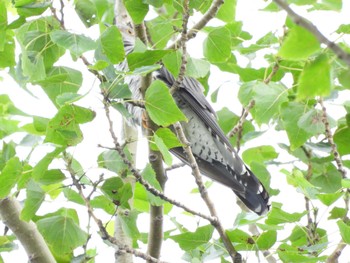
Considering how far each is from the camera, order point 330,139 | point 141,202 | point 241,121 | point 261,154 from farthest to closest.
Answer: point 261,154
point 241,121
point 141,202
point 330,139

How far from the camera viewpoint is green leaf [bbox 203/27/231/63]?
2.42 meters

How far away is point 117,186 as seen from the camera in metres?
2.20

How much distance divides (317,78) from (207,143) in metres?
2.70

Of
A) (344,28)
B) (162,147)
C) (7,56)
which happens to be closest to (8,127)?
(7,56)

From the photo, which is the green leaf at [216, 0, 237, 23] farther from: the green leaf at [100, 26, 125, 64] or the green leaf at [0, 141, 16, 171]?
the green leaf at [0, 141, 16, 171]

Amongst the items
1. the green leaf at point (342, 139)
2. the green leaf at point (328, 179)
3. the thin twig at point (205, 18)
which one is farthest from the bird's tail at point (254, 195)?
the thin twig at point (205, 18)

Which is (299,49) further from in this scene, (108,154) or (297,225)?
(297,225)

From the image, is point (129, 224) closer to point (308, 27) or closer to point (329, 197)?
point (329, 197)

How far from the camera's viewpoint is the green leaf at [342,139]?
263cm

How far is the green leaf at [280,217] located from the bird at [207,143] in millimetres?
871

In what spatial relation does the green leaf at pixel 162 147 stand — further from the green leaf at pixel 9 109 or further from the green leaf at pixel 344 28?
the green leaf at pixel 9 109

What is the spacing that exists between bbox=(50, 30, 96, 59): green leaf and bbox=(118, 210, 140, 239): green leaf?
28.2 inches

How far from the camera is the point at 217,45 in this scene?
2467 millimetres

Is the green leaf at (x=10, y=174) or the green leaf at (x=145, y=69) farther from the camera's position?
the green leaf at (x=10, y=174)
